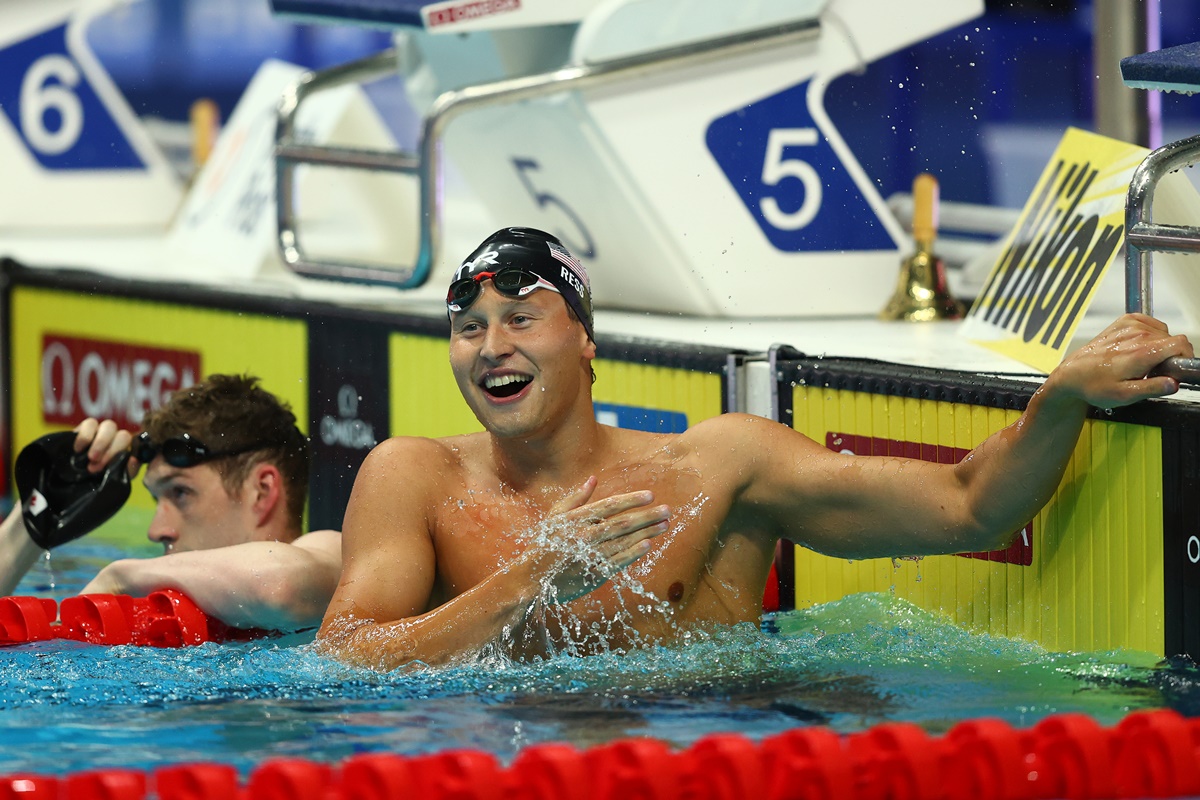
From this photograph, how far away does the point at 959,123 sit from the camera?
5.84m

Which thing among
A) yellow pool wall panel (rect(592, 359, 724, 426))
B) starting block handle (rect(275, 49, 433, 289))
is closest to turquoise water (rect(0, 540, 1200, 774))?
yellow pool wall panel (rect(592, 359, 724, 426))

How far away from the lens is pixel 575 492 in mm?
2871

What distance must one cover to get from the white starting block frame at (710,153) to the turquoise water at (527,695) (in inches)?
64.8

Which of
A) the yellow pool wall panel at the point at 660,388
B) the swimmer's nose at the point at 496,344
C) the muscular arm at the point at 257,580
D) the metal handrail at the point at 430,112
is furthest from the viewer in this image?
the metal handrail at the point at 430,112

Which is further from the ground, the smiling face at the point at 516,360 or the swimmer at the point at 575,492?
the smiling face at the point at 516,360

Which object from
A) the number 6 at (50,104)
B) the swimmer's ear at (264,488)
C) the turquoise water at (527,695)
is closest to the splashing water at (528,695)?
the turquoise water at (527,695)

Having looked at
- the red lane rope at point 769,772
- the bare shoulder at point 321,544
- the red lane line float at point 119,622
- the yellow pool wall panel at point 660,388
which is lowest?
the red lane rope at point 769,772

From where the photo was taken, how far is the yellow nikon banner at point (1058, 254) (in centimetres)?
351

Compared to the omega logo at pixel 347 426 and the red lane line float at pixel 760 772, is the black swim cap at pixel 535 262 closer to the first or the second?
the red lane line float at pixel 760 772

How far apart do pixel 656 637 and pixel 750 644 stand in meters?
0.16

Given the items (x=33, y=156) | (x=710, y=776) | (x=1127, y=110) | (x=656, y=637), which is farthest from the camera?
(x=33, y=156)

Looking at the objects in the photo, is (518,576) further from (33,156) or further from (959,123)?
(33,156)

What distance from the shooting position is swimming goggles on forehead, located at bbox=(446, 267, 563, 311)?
312 cm

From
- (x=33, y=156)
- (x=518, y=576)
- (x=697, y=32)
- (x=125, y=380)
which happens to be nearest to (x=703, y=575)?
(x=518, y=576)
